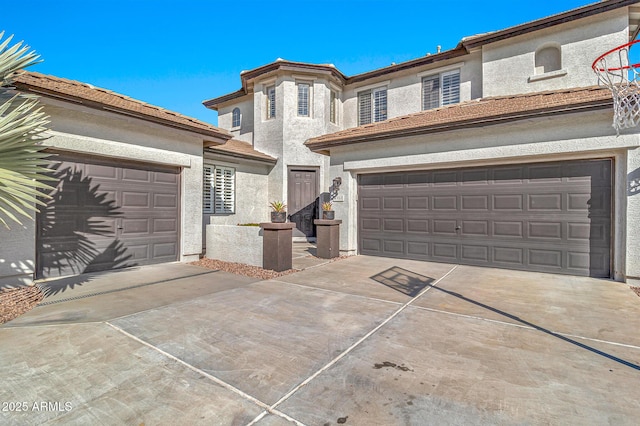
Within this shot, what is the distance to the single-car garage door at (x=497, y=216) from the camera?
269 inches

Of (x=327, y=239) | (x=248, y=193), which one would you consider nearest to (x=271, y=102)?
(x=248, y=193)

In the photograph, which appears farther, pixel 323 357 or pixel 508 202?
pixel 508 202

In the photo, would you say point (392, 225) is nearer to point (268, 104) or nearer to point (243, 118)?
point (268, 104)

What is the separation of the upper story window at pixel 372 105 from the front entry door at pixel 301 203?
4.12 meters

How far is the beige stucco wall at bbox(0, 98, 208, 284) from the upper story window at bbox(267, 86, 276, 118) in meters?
5.74

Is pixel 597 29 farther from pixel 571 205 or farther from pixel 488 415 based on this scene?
pixel 488 415

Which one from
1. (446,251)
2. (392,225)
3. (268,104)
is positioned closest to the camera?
(446,251)

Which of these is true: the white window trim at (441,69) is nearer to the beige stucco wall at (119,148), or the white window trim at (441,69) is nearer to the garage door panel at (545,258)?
the garage door panel at (545,258)

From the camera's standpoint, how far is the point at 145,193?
7.87m

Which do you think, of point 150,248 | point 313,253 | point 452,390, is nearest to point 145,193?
point 150,248

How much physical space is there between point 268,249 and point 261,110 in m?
8.68

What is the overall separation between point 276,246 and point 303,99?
850 cm

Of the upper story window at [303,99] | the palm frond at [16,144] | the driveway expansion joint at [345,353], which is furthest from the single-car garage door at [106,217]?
the upper story window at [303,99]

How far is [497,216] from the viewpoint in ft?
25.7
